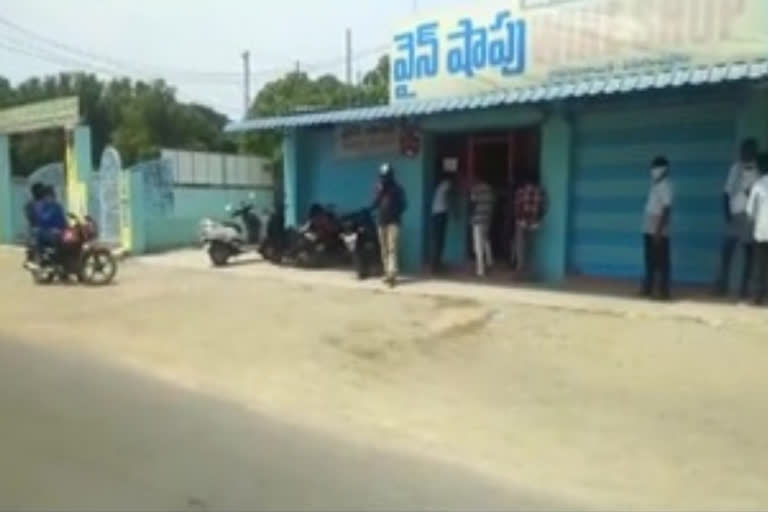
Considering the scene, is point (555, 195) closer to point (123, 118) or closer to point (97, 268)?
point (97, 268)

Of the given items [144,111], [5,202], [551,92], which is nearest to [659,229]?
[551,92]

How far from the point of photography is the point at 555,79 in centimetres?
1377

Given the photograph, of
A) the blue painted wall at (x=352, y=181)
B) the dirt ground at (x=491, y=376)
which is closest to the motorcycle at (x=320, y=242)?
the blue painted wall at (x=352, y=181)

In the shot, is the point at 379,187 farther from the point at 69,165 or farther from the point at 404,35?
the point at 69,165

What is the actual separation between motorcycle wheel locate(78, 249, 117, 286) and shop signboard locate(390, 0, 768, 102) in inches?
218

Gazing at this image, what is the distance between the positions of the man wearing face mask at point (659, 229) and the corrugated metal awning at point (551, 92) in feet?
3.39

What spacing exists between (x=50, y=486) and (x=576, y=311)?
719 cm

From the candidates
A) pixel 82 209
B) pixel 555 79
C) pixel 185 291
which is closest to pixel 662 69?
pixel 555 79

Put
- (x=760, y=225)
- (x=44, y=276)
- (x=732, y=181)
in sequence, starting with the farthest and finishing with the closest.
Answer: (x=44, y=276), (x=732, y=181), (x=760, y=225)

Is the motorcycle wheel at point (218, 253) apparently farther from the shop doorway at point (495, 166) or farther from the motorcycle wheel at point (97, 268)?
the shop doorway at point (495, 166)

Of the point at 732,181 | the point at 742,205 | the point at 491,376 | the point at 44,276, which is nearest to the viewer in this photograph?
the point at 491,376

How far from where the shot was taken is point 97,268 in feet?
54.6

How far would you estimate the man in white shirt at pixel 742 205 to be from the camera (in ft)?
37.0

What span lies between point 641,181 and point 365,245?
4.55m
